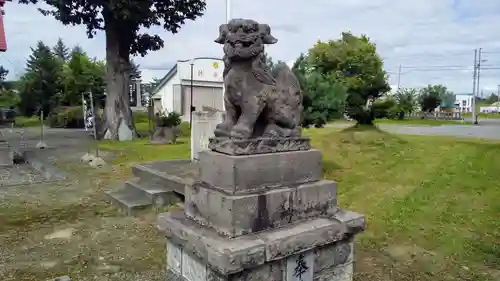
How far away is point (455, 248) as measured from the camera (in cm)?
424

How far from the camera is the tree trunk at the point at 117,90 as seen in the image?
51.7 feet

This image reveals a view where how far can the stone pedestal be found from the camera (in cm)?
255

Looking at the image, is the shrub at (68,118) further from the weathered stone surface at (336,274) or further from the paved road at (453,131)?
the weathered stone surface at (336,274)

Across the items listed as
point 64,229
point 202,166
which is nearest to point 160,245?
point 64,229

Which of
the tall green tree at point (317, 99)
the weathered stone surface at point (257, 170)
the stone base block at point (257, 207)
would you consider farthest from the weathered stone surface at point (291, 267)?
the tall green tree at point (317, 99)

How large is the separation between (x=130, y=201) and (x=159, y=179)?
748 millimetres

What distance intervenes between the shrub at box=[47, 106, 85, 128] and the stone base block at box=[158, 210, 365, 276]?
898 inches

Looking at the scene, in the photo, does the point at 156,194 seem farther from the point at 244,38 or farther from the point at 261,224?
the point at 244,38

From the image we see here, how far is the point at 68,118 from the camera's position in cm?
2327

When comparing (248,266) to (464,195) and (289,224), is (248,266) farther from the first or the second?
(464,195)

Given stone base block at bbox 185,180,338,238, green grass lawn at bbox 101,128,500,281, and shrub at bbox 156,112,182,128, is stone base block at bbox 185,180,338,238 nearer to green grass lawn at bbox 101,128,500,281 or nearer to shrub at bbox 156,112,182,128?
green grass lawn at bbox 101,128,500,281

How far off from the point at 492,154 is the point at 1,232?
30.8 feet

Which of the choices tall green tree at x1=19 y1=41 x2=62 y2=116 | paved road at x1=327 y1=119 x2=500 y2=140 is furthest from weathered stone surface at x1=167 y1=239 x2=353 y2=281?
tall green tree at x1=19 y1=41 x2=62 y2=116

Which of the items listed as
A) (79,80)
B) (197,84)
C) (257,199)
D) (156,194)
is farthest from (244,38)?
(79,80)
